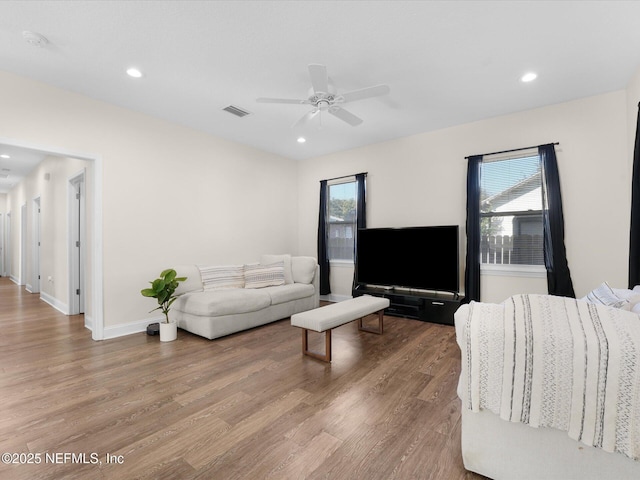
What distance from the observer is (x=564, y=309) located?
1463mm

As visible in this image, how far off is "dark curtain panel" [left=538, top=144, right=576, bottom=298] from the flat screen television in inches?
41.2

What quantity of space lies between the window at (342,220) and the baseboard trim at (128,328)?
10.7 feet

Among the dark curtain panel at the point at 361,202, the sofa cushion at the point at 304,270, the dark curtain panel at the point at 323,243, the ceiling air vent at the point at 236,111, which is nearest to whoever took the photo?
the ceiling air vent at the point at 236,111

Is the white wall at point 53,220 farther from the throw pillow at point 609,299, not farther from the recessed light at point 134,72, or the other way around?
the throw pillow at point 609,299

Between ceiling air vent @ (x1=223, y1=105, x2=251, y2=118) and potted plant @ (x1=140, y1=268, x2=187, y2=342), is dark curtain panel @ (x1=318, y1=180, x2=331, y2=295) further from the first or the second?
potted plant @ (x1=140, y1=268, x2=187, y2=342)

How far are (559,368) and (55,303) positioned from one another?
692 cm

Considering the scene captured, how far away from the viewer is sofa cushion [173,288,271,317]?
361cm

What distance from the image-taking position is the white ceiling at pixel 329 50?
2213mm

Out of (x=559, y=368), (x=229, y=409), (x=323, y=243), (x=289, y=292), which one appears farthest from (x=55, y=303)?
(x=559, y=368)

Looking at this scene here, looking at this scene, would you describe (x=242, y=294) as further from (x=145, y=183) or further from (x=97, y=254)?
(x=145, y=183)

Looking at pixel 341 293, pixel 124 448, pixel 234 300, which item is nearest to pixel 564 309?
Result: pixel 124 448

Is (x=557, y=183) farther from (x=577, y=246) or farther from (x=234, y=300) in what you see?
(x=234, y=300)

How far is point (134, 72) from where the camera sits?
3.01m

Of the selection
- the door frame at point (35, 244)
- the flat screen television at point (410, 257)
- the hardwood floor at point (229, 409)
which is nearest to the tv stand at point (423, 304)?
the flat screen television at point (410, 257)
